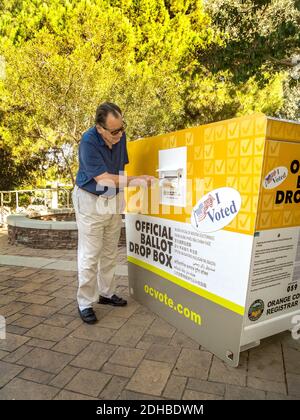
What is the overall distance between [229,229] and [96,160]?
1.20m

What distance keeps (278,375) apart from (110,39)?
948 cm

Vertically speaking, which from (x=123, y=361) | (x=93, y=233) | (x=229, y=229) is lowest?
(x=123, y=361)

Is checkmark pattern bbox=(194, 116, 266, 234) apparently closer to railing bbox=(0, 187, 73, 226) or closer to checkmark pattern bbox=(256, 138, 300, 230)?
checkmark pattern bbox=(256, 138, 300, 230)

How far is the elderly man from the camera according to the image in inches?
105

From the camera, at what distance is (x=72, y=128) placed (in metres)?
7.88

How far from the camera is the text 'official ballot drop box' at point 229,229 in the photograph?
2.01m

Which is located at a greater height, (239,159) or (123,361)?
(239,159)

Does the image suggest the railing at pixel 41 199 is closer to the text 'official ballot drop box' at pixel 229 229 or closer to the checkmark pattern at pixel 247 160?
the text 'official ballot drop box' at pixel 229 229

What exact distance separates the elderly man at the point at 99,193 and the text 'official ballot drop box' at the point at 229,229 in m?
0.34

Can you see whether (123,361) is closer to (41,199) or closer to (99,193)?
(99,193)

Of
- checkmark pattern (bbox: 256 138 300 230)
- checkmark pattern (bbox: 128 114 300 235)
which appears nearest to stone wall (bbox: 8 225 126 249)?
checkmark pattern (bbox: 128 114 300 235)

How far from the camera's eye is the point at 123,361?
2.29m

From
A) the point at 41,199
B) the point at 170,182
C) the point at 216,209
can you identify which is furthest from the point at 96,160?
the point at 41,199

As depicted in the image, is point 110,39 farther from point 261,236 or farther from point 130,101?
point 261,236
